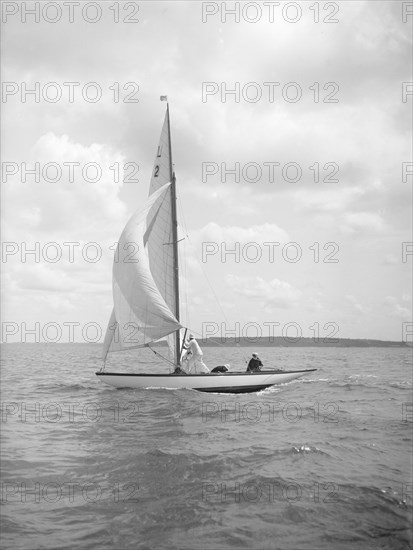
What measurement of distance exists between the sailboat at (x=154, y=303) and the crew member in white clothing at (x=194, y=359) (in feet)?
1.87

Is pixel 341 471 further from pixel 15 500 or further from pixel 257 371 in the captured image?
pixel 257 371

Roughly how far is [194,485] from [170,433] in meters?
4.95

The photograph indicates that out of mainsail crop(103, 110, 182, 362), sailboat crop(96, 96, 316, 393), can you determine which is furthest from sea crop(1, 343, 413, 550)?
mainsail crop(103, 110, 182, 362)

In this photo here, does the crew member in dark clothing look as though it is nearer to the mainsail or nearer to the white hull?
the white hull

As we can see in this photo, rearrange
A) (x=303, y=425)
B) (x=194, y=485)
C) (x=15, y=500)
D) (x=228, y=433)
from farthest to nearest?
(x=303, y=425)
(x=228, y=433)
(x=194, y=485)
(x=15, y=500)

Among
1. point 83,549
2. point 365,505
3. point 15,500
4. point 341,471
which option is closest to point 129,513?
point 83,549

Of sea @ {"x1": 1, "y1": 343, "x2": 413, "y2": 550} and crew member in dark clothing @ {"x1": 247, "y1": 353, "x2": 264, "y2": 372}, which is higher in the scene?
crew member in dark clothing @ {"x1": 247, "y1": 353, "x2": 264, "y2": 372}

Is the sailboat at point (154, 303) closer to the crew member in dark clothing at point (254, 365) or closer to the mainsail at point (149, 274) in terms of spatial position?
the mainsail at point (149, 274)

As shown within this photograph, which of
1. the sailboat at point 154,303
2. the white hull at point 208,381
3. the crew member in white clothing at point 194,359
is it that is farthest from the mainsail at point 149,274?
the white hull at point 208,381

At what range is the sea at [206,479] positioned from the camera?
22.2 ft

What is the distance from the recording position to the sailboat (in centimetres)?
2247

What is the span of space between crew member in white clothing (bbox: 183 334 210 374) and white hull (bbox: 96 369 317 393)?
0.96 m

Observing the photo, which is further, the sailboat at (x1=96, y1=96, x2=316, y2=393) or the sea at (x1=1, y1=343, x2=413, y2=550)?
the sailboat at (x1=96, y1=96, x2=316, y2=393)

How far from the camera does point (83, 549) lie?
6.26m
